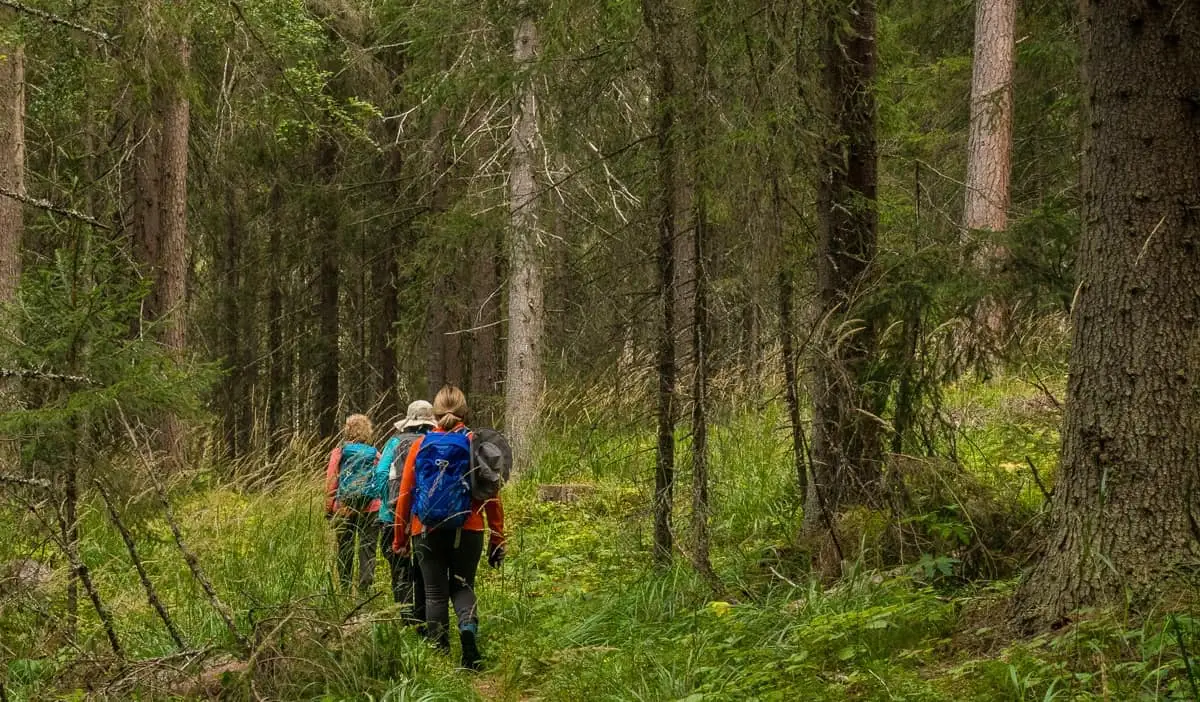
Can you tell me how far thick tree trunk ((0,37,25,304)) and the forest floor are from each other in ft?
15.8

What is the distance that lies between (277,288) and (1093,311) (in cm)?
2442

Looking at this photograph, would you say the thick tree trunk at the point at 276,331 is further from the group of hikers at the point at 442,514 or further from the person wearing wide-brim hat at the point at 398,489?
the group of hikers at the point at 442,514

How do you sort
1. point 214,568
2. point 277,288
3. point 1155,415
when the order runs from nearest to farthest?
point 1155,415 → point 214,568 → point 277,288

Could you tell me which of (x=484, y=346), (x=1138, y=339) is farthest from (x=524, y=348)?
(x=1138, y=339)

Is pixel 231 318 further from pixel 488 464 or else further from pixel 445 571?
pixel 488 464

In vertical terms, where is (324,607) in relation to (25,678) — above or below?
above

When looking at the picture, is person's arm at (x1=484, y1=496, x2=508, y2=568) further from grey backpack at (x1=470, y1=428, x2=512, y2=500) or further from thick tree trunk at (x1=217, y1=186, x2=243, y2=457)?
thick tree trunk at (x1=217, y1=186, x2=243, y2=457)

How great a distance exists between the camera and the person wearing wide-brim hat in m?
7.27

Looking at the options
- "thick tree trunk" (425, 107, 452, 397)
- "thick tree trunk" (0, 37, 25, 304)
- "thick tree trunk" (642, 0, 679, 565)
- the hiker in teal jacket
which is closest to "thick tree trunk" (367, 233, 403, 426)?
"thick tree trunk" (425, 107, 452, 397)

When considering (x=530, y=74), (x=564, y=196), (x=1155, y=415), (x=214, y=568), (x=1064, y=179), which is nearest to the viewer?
(x=1155, y=415)

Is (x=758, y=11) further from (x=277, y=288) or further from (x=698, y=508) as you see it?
(x=277, y=288)

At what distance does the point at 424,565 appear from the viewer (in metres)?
6.93

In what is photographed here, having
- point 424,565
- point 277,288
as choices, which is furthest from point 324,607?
point 277,288

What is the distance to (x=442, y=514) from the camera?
6.74 metres
